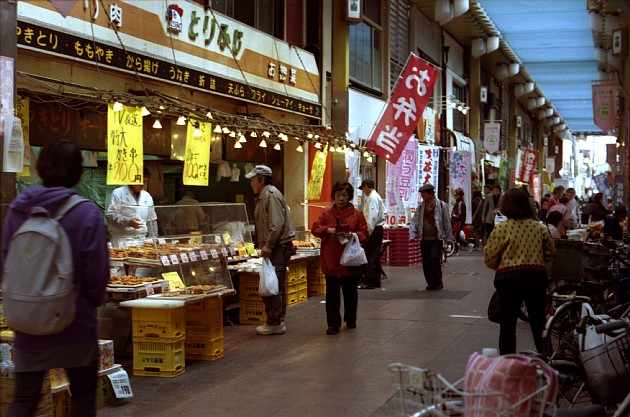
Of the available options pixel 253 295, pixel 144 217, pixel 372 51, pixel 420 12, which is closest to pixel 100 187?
pixel 144 217

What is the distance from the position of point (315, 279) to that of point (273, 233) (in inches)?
183

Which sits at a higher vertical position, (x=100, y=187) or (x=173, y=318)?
(x=100, y=187)

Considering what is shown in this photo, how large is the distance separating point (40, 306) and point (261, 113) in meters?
11.5

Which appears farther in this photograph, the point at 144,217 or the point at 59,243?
the point at 144,217

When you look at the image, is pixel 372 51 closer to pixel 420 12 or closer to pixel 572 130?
pixel 420 12

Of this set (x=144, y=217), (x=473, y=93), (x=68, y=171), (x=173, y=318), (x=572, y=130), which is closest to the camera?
(x=68, y=171)

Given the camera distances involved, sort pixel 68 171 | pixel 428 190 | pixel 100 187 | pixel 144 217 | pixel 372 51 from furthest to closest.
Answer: pixel 372 51 → pixel 428 190 → pixel 100 187 → pixel 144 217 → pixel 68 171

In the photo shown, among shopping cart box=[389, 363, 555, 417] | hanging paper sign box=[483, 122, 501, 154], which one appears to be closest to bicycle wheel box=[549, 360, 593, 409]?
shopping cart box=[389, 363, 555, 417]

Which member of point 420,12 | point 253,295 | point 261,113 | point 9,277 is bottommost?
point 253,295

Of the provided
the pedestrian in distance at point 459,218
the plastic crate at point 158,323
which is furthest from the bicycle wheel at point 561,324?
the pedestrian in distance at point 459,218

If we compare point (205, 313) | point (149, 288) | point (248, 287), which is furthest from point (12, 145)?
point (248, 287)

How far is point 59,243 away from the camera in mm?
4477

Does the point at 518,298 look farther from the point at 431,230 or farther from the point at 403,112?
Result: the point at 403,112

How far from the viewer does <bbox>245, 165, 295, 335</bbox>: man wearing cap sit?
34.2 ft
